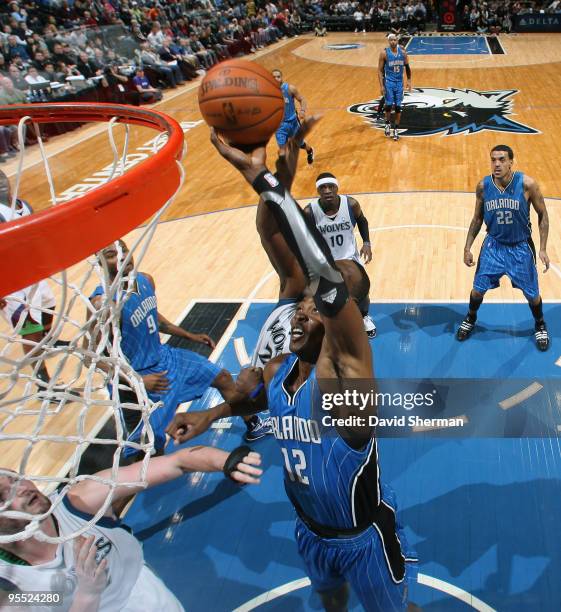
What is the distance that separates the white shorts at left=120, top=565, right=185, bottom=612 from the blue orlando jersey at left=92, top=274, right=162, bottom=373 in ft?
5.00

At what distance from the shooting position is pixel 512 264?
5.10m

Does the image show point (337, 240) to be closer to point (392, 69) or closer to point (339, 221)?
point (339, 221)

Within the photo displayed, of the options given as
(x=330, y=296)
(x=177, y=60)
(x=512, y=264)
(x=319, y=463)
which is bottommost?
(x=177, y=60)

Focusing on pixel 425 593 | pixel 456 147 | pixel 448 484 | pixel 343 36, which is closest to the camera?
pixel 425 593

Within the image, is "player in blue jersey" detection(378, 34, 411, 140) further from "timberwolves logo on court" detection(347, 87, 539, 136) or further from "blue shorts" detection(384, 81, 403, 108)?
"timberwolves logo on court" detection(347, 87, 539, 136)

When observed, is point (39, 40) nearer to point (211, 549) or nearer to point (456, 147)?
point (456, 147)

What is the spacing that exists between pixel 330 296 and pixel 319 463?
34.7 inches

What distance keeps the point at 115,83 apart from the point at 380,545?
1448 cm

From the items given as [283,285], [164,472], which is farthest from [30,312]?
[164,472]

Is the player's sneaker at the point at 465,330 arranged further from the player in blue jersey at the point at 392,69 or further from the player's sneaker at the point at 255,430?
the player in blue jersey at the point at 392,69

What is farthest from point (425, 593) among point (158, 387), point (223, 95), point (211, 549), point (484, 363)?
point (223, 95)

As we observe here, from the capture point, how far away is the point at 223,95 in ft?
8.80

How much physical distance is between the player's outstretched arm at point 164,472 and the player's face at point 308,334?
1.63ft

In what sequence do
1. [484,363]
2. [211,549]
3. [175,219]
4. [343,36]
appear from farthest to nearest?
[343,36] < [175,219] < [484,363] < [211,549]
